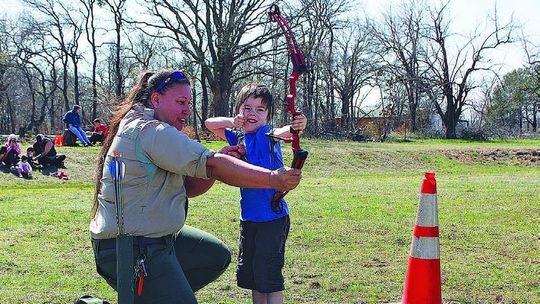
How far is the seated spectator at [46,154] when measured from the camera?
20875mm

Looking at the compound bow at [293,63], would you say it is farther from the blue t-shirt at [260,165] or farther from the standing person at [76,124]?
the standing person at [76,124]

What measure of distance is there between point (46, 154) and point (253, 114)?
58.0 ft

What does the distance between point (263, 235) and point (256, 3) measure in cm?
3729

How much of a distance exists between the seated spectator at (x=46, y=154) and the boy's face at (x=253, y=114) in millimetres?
17531

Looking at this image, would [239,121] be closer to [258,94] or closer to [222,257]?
[258,94]

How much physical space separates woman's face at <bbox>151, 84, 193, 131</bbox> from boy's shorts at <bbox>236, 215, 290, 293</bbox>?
1.06m

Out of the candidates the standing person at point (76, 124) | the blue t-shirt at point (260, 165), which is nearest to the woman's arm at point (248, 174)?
the blue t-shirt at point (260, 165)

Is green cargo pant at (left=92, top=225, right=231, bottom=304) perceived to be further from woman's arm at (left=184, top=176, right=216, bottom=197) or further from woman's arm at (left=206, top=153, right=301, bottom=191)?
woman's arm at (left=206, top=153, right=301, bottom=191)

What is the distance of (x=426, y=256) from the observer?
4867 millimetres

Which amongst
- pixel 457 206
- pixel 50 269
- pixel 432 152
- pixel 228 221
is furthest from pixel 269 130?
→ pixel 432 152

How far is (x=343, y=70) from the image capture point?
54219 mm

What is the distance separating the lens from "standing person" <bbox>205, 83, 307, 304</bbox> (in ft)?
15.0

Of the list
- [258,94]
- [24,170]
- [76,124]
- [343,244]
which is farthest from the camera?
[76,124]

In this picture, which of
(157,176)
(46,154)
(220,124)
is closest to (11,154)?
(46,154)
